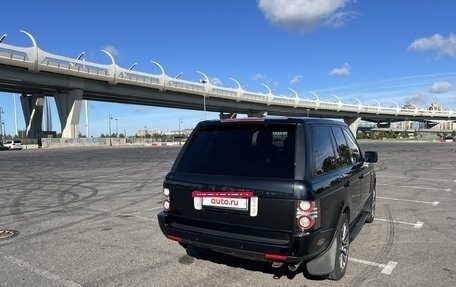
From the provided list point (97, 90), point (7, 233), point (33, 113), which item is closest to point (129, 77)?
point (97, 90)

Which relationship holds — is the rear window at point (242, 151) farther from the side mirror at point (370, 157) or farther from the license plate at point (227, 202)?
the side mirror at point (370, 157)

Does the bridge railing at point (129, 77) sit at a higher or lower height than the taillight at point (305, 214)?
higher

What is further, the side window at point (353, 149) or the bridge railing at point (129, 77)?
the bridge railing at point (129, 77)

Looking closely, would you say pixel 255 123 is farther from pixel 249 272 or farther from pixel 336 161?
pixel 249 272

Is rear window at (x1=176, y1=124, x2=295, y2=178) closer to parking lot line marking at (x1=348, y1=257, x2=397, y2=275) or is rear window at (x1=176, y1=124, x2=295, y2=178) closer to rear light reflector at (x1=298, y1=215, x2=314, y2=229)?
rear light reflector at (x1=298, y1=215, x2=314, y2=229)

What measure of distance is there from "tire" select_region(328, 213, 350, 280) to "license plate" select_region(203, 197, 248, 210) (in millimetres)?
1104

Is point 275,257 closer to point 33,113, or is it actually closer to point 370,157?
point 370,157

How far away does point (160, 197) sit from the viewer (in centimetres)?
1008

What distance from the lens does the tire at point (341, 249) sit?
14.7 feet

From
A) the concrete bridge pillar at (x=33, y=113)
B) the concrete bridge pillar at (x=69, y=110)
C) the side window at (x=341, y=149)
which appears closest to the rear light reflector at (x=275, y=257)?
the side window at (x=341, y=149)

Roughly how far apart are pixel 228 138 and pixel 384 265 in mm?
2441

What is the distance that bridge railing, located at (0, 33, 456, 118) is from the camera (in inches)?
2052

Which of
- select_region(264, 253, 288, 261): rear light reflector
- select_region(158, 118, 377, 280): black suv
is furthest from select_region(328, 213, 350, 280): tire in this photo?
select_region(264, 253, 288, 261): rear light reflector

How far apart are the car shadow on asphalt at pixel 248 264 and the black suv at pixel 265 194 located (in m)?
0.37
